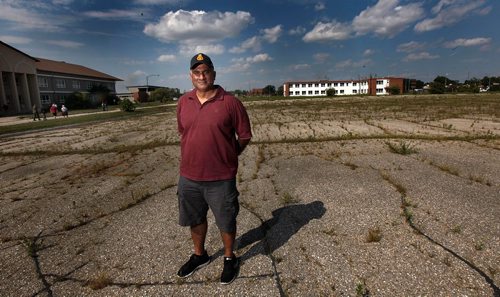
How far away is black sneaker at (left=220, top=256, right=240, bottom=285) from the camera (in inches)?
130

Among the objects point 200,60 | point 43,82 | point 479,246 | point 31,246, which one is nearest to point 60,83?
point 43,82

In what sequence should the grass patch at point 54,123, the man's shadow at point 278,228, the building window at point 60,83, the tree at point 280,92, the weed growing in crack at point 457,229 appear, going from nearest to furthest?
1. the man's shadow at point 278,228
2. the weed growing in crack at point 457,229
3. the grass patch at point 54,123
4. the building window at point 60,83
5. the tree at point 280,92

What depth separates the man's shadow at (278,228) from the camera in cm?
398

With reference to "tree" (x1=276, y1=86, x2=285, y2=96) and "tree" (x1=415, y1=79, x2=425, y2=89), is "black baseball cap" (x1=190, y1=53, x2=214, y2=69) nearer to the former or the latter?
"tree" (x1=276, y1=86, x2=285, y2=96)

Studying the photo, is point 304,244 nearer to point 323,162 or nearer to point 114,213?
point 114,213

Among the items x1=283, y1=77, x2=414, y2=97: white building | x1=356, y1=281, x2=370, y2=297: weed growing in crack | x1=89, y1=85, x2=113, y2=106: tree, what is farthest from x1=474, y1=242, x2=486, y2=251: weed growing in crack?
x1=283, y1=77, x2=414, y2=97: white building

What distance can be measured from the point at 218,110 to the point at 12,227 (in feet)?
13.5

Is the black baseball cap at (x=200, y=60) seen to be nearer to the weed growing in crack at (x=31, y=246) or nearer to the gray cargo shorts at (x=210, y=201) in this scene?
the gray cargo shorts at (x=210, y=201)

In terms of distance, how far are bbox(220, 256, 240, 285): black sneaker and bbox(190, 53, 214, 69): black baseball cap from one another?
2.11 m

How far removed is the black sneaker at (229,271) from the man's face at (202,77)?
1.88 m

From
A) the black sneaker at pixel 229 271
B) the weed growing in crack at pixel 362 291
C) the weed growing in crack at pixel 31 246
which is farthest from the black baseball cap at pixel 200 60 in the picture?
the weed growing in crack at pixel 31 246

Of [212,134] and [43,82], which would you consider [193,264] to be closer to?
[212,134]

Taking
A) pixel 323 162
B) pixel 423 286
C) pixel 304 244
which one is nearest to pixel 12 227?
pixel 304 244

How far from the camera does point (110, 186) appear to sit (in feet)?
22.6
